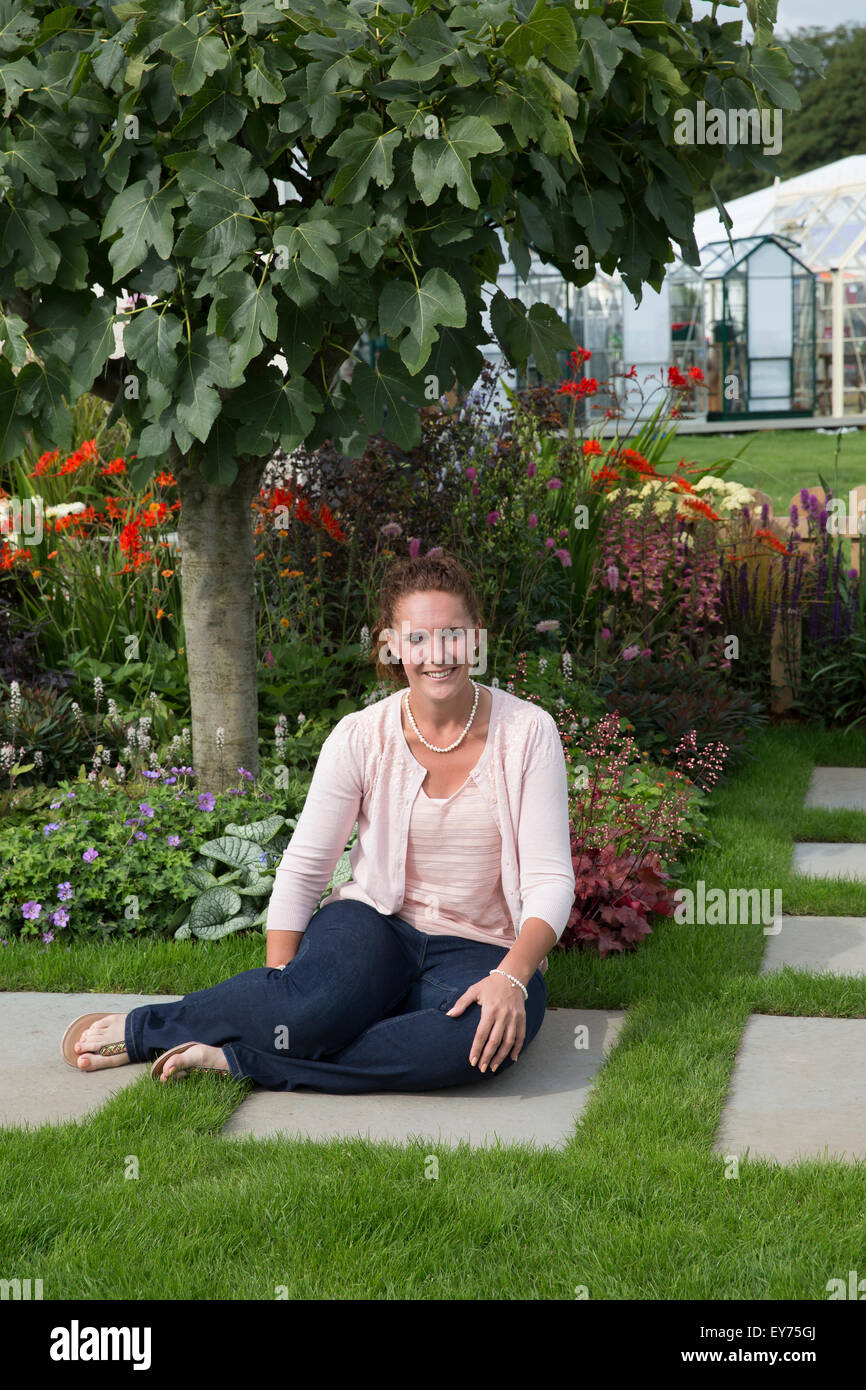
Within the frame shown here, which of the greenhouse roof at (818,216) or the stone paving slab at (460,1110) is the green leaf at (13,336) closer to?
the stone paving slab at (460,1110)

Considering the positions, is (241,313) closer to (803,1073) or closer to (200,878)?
(200,878)

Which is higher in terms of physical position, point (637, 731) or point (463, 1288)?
point (637, 731)

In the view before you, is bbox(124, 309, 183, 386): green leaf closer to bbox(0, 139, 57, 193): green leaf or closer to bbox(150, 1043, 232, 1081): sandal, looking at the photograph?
bbox(0, 139, 57, 193): green leaf

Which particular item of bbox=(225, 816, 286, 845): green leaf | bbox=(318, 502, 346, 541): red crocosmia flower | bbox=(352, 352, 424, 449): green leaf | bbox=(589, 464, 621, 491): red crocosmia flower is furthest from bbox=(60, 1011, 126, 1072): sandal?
bbox=(589, 464, 621, 491): red crocosmia flower

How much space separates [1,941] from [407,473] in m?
3.08

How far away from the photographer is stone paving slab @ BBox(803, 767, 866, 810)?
556 cm

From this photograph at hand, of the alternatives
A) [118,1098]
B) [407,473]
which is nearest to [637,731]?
[407,473]

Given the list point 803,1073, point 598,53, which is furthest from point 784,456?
point 803,1073

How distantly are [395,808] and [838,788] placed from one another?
117 inches

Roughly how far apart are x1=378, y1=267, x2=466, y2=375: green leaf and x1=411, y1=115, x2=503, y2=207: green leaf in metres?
0.26

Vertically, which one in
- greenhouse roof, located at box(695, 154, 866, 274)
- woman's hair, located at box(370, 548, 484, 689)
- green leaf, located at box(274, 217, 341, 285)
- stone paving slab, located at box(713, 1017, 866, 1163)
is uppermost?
greenhouse roof, located at box(695, 154, 866, 274)

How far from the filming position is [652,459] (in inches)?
307

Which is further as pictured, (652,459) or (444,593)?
(652,459)
